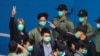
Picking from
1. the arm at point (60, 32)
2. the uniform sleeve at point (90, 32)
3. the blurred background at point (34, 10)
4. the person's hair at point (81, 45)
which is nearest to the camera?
the person's hair at point (81, 45)

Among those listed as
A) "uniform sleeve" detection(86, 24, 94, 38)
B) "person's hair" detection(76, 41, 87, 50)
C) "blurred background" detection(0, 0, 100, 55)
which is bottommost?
"person's hair" detection(76, 41, 87, 50)

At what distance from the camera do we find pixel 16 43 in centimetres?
1042

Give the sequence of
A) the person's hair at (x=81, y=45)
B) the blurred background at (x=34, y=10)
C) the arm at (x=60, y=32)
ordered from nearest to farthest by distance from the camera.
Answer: the person's hair at (x=81, y=45) < the arm at (x=60, y=32) < the blurred background at (x=34, y=10)

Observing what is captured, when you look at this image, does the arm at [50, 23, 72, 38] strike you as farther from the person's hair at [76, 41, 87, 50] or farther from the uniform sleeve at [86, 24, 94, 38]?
the person's hair at [76, 41, 87, 50]

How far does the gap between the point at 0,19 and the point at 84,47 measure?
3176 millimetres

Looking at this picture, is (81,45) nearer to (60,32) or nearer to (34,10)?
(60,32)

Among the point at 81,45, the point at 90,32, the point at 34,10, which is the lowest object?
the point at 81,45

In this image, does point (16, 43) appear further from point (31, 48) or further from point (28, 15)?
point (28, 15)

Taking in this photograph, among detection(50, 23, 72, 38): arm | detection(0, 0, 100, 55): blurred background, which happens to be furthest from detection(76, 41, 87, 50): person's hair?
detection(0, 0, 100, 55): blurred background

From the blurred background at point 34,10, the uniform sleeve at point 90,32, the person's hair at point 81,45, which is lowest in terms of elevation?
the person's hair at point 81,45

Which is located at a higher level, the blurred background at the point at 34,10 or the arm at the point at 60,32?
the blurred background at the point at 34,10

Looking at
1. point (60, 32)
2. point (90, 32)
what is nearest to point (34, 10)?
point (60, 32)

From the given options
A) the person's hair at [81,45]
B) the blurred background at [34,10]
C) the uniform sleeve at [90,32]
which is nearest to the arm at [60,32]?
the uniform sleeve at [90,32]

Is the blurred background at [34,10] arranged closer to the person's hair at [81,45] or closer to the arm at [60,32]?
the arm at [60,32]
